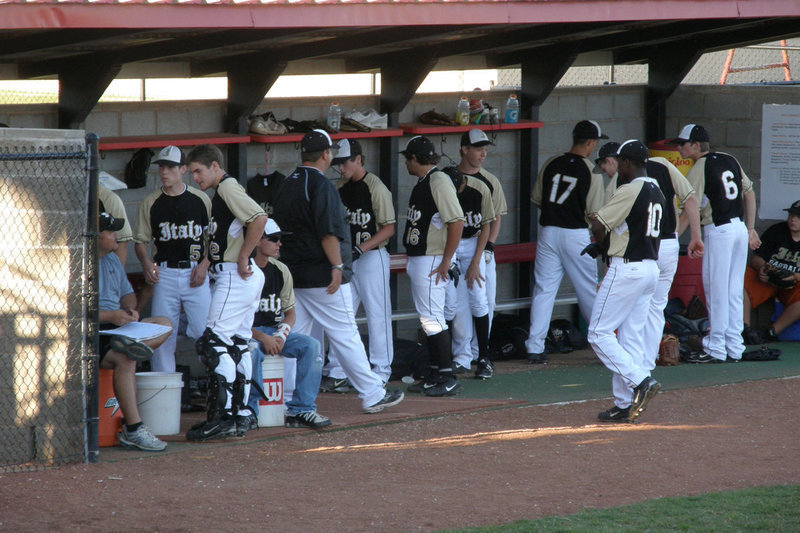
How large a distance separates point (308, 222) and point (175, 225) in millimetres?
1019

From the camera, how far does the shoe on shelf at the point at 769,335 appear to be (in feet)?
34.4

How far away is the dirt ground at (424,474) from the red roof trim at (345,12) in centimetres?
229

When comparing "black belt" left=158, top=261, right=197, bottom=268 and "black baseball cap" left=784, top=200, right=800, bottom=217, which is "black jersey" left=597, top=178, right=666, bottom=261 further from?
"black baseball cap" left=784, top=200, right=800, bottom=217

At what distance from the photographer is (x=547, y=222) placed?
938 cm

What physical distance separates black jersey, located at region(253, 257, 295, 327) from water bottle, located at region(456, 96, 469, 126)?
3314mm

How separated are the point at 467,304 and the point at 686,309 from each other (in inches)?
89.7

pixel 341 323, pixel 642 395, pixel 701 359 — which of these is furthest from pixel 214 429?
pixel 701 359

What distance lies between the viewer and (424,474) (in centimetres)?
596

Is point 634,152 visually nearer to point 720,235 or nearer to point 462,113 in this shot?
point 720,235

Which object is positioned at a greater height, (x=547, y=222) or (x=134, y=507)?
(x=547, y=222)

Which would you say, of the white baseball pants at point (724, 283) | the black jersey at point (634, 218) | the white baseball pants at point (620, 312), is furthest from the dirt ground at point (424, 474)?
the white baseball pants at point (724, 283)

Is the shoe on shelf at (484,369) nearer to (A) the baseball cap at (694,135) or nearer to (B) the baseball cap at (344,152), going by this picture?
(B) the baseball cap at (344,152)

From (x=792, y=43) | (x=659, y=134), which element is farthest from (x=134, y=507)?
(x=792, y=43)

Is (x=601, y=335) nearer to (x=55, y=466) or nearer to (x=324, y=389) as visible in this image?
(x=324, y=389)
